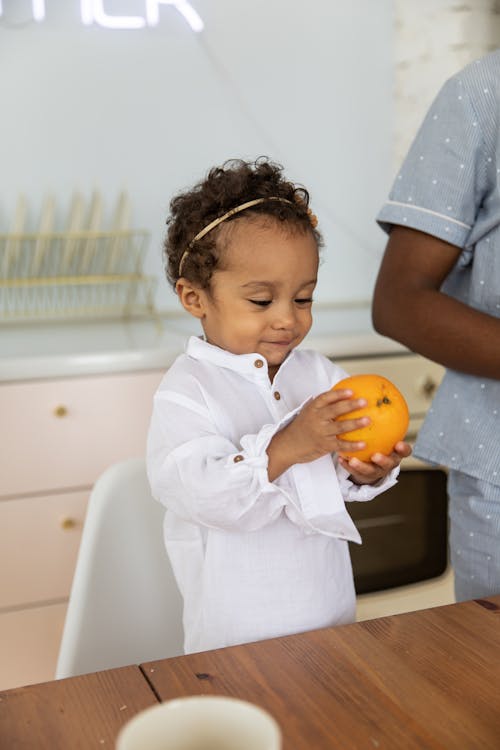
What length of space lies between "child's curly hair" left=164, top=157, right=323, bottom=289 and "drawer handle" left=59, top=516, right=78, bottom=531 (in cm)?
102

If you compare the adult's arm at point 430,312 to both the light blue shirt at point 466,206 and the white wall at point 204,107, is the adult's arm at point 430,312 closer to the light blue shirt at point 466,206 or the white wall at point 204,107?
the light blue shirt at point 466,206

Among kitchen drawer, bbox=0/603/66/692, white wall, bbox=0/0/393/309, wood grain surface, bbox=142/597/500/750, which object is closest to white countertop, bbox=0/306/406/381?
white wall, bbox=0/0/393/309

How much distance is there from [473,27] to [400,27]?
23cm

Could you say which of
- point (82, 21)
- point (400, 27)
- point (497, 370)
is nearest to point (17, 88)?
point (82, 21)

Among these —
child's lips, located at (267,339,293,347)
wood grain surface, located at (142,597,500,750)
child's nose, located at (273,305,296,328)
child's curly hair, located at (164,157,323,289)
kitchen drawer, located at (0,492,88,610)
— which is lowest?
kitchen drawer, located at (0,492,88,610)

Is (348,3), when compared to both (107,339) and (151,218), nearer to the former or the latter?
(151,218)

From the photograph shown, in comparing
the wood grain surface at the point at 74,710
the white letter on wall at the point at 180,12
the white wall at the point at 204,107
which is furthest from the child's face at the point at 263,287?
the white letter on wall at the point at 180,12

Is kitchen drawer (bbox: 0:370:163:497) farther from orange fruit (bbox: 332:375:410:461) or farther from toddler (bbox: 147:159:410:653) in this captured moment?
orange fruit (bbox: 332:375:410:461)

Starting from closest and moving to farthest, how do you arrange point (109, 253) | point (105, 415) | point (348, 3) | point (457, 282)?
point (457, 282) < point (105, 415) < point (109, 253) < point (348, 3)

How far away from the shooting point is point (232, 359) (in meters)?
1.01

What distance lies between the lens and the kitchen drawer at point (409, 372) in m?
2.04

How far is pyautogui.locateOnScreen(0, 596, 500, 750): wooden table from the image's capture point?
635 mm

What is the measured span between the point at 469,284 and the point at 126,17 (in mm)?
1450

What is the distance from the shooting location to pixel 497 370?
1.08 meters
